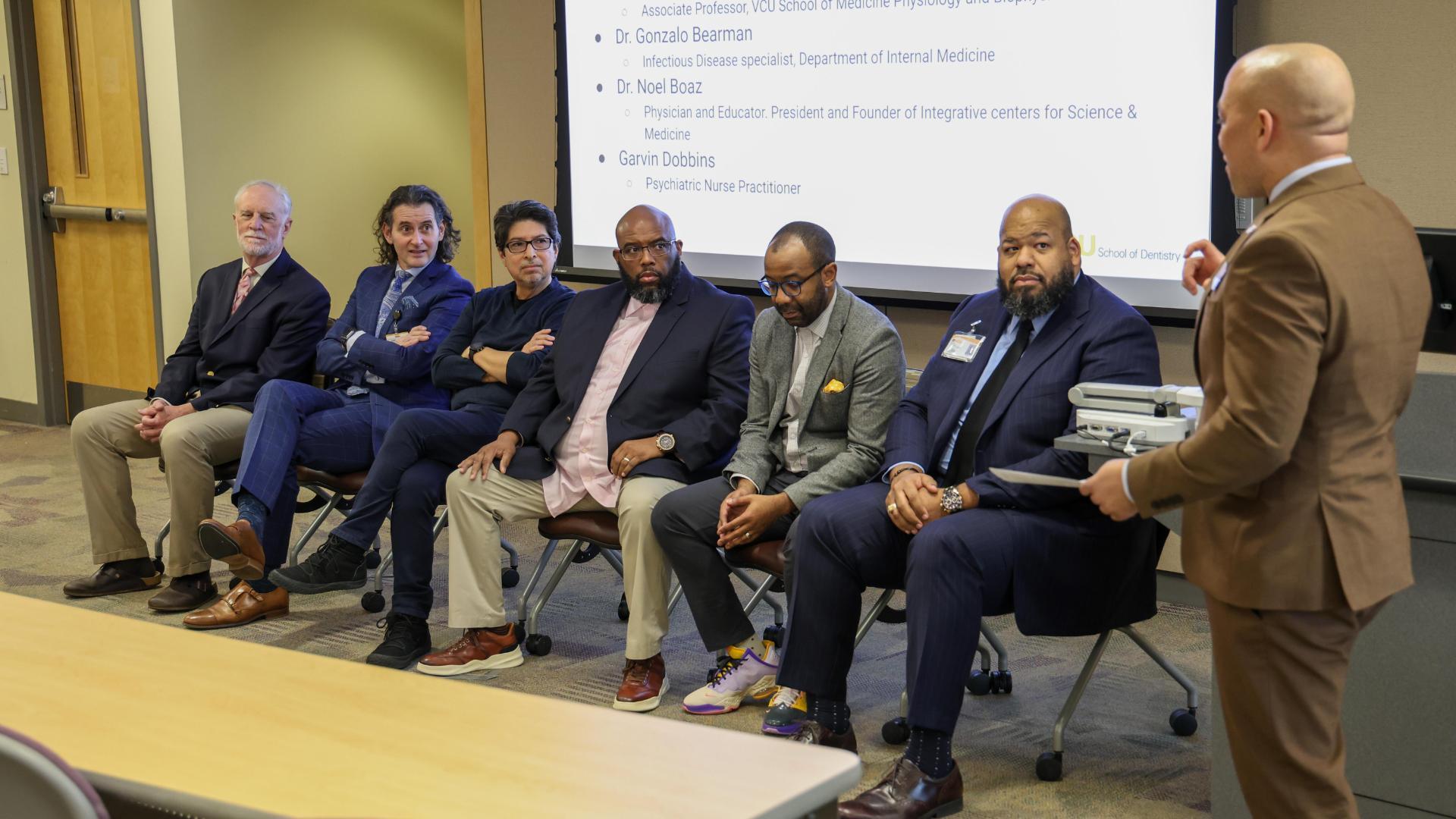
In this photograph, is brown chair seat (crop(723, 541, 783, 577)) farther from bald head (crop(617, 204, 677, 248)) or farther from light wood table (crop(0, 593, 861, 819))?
light wood table (crop(0, 593, 861, 819))

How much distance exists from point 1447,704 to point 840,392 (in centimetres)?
165

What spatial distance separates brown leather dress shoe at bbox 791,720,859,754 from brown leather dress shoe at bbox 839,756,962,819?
26cm

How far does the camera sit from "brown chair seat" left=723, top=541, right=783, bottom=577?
11.7ft

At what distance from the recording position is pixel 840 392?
12.1 feet

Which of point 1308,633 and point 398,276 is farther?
point 398,276

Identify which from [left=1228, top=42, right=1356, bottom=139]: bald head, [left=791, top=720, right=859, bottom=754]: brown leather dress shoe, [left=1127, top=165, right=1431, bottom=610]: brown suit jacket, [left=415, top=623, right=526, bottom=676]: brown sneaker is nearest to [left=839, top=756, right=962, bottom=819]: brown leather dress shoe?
[left=791, top=720, right=859, bottom=754]: brown leather dress shoe

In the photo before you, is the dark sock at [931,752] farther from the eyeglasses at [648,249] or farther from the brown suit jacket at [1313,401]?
the eyeglasses at [648,249]

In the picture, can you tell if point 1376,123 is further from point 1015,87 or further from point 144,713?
point 144,713

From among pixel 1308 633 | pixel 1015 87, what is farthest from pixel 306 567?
pixel 1308 633

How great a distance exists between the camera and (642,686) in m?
3.78

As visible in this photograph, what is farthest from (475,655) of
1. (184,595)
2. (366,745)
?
(366,745)

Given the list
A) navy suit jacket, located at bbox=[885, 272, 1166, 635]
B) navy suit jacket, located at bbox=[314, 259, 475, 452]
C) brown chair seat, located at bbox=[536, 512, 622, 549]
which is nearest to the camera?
navy suit jacket, located at bbox=[885, 272, 1166, 635]

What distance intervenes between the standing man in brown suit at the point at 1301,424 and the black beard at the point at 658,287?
211 cm

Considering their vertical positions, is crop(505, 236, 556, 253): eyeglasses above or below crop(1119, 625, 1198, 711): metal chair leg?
above
